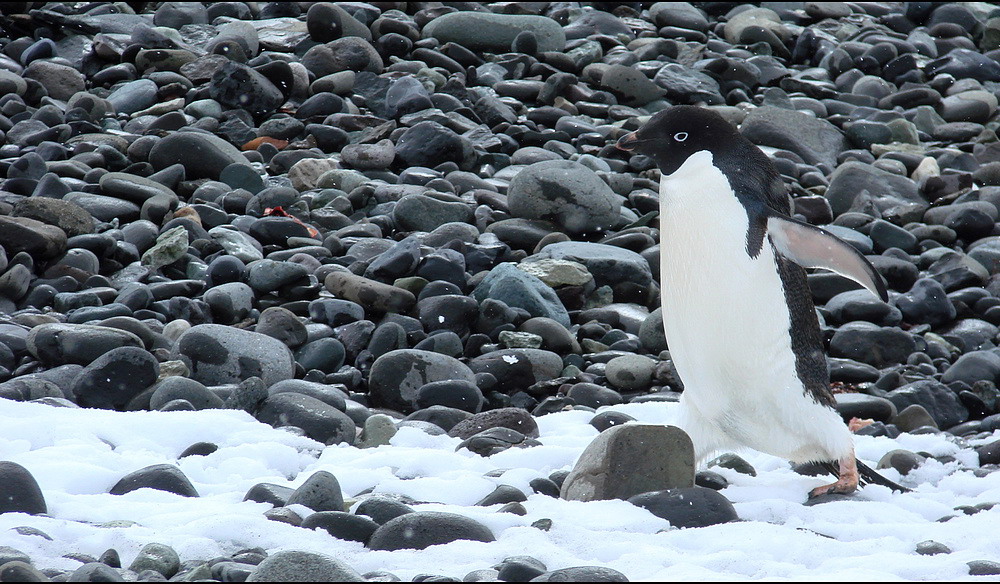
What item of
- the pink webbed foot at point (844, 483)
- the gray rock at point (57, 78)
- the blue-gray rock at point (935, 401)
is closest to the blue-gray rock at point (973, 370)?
the blue-gray rock at point (935, 401)

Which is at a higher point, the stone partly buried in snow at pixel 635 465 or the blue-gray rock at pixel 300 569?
the stone partly buried in snow at pixel 635 465

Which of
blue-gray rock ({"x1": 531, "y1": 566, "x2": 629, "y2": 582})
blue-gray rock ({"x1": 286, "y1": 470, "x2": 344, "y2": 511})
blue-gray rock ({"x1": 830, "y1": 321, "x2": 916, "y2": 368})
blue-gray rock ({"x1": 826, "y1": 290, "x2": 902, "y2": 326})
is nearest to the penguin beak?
blue-gray rock ({"x1": 286, "y1": 470, "x2": 344, "y2": 511})

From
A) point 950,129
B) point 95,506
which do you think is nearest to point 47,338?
point 95,506

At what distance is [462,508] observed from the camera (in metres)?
2.99

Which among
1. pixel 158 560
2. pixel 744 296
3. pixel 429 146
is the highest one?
pixel 429 146

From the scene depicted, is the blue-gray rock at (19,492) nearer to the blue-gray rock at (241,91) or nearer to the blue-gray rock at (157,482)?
the blue-gray rock at (157,482)

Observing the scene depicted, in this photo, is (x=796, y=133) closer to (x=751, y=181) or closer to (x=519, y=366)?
(x=519, y=366)

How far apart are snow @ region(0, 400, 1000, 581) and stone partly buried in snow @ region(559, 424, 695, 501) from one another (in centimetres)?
10

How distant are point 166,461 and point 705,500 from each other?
1.71 meters

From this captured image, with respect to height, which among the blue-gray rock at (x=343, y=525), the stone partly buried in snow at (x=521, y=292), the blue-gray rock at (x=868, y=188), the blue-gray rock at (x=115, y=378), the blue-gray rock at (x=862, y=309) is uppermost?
the blue-gray rock at (x=868, y=188)

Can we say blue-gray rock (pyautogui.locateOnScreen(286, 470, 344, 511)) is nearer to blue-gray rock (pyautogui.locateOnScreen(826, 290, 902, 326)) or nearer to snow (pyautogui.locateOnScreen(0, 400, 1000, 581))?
snow (pyautogui.locateOnScreen(0, 400, 1000, 581))

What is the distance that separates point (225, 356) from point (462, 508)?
191 centimetres

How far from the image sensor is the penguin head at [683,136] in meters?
3.59

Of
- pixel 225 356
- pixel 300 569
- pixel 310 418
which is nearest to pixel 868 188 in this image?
pixel 225 356
